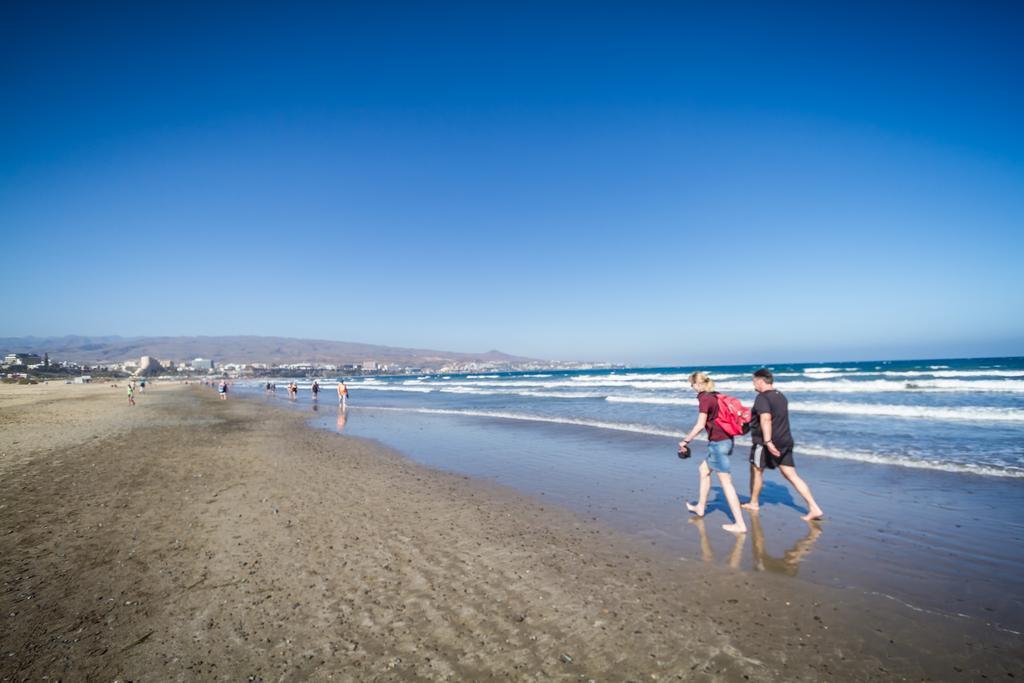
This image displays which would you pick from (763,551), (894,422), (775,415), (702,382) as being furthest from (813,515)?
(894,422)

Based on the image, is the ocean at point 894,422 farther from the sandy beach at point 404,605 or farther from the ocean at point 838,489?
the sandy beach at point 404,605

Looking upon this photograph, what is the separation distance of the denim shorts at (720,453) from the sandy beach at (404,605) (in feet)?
5.45

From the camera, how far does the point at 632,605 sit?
169 inches

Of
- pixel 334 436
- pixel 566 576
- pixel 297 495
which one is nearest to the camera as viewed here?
pixel 566 576

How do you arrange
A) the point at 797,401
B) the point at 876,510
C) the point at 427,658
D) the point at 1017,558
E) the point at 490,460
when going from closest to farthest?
the point at 427,658
the point at 1017,558
the point at 876,510
the point at 490,460
the point at 797,401

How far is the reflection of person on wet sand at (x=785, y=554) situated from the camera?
5.19 metres

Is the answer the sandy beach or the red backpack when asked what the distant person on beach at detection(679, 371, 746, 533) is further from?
the sandy beach

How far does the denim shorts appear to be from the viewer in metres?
6.49

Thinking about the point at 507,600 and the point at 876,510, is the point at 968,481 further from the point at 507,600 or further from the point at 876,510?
the point at 507,600

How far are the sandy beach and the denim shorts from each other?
166 cm

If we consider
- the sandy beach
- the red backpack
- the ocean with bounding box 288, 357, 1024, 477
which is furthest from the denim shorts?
the ocean with bounding box 288, 357, 1024, 477

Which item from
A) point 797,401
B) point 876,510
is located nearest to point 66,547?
point 876,510

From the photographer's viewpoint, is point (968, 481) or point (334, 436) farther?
point (334, 436)

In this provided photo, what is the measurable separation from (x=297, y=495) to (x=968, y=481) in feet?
41.2
